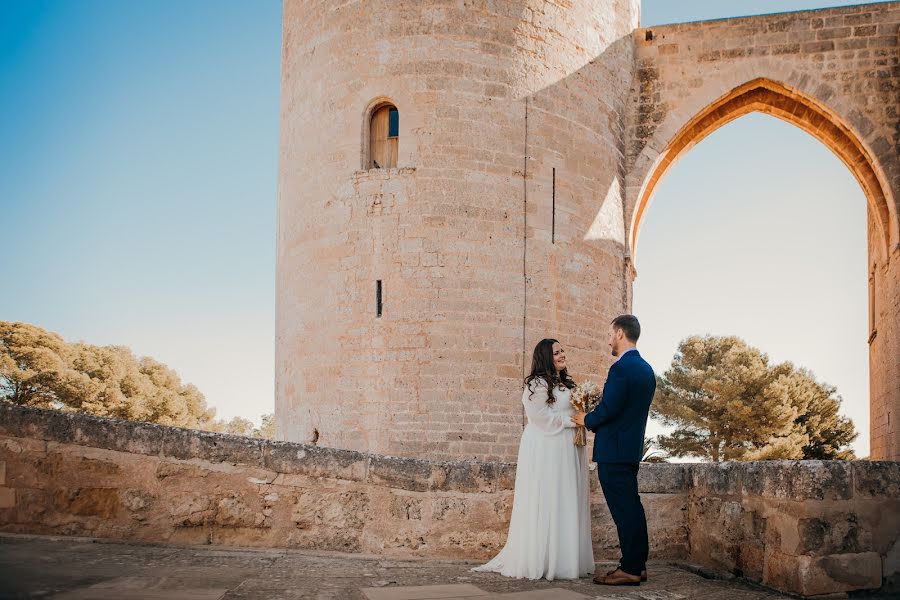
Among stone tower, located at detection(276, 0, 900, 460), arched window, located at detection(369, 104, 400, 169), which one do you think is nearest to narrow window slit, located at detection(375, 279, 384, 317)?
stone tower, located at detection(276, 0, 900, 460)

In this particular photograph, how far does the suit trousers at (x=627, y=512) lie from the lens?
14.1 ft

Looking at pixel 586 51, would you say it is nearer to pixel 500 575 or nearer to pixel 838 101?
pixel 838 101

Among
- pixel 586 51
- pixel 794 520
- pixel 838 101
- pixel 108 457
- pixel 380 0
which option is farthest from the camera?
pixel 838 101

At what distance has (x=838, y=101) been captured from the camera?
1249 cm

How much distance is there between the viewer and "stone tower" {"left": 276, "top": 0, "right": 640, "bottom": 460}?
1020cm

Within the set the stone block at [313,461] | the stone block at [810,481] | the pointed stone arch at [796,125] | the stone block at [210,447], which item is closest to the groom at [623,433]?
the stone block at [810,481]

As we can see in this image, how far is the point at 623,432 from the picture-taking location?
14.7 ft

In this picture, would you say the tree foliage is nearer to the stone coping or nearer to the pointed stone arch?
the pointed stone arch

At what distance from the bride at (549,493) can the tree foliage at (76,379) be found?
2607 cm

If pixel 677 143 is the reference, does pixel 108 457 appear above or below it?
below

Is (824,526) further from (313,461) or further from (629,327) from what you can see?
(313,461)

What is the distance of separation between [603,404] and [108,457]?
8.19 feet

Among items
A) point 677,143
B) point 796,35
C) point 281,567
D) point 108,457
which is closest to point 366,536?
point 281,567

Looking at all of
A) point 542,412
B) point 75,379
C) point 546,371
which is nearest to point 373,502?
point 542,412
